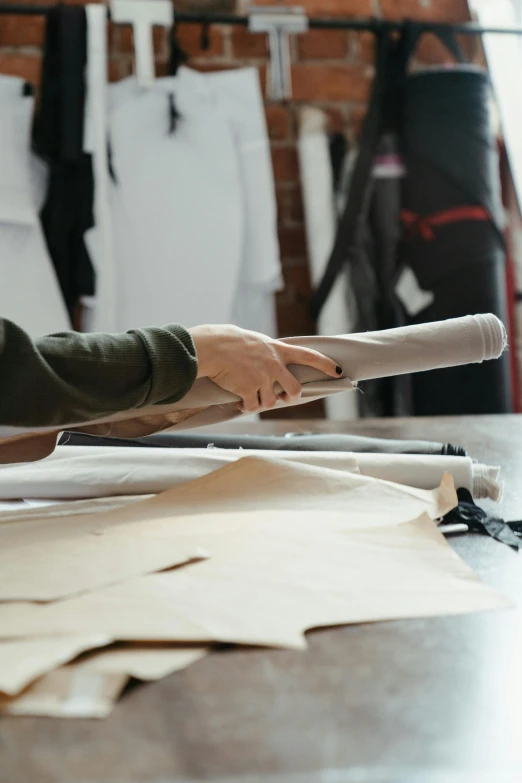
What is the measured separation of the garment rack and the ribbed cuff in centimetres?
166

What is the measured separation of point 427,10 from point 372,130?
1.81ft

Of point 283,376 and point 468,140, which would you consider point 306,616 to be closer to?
point 283,376

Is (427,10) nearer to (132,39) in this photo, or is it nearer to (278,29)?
(278,29)

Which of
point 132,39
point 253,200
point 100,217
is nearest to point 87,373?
point 100,217

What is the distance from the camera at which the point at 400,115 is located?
7.20ft

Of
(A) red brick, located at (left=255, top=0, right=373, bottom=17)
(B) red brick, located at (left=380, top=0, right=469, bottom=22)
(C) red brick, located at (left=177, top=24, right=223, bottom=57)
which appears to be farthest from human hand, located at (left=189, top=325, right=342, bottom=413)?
(B) red brick, located at (left=380, top=0, right=469, bottom=22)

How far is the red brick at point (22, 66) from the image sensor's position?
2.17 m

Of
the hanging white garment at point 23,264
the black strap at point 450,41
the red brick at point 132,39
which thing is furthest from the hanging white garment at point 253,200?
the black strap at point 450,41

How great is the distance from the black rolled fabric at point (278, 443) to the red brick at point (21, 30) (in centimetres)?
161

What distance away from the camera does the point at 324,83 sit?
233 cm

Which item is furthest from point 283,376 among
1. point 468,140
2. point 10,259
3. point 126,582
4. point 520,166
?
point 520,166

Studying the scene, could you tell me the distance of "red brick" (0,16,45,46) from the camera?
2.16m

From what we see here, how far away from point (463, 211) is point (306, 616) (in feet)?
5.85

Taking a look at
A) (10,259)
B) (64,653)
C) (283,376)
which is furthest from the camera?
(10,259)
